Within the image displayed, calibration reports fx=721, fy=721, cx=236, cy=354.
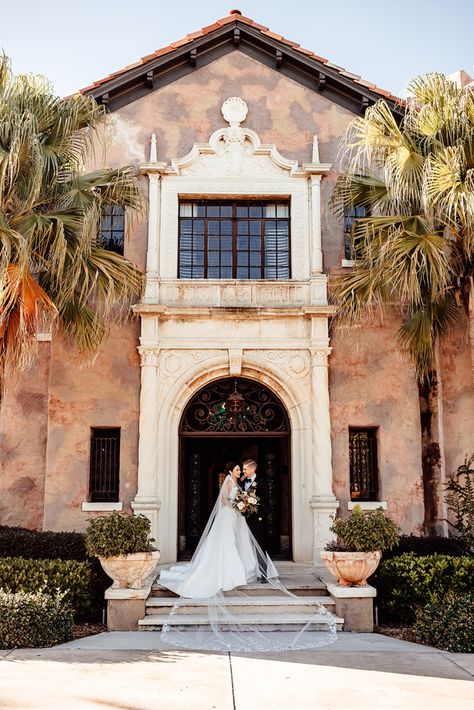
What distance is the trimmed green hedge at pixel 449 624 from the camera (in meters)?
9.08

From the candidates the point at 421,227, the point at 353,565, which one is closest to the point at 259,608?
the point at 353,565

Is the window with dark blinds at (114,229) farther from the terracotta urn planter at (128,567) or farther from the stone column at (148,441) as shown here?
the terracotta urn planter at (128,567)

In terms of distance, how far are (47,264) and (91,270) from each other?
788 millimetres

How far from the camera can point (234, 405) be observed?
14.7 meters

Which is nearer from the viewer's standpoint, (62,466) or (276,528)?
(62,466)

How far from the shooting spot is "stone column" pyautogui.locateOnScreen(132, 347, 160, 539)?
534 inches

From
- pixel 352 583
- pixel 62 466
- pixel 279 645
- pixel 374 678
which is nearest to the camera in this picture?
pixel 374 678

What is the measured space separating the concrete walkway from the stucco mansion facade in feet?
15.6

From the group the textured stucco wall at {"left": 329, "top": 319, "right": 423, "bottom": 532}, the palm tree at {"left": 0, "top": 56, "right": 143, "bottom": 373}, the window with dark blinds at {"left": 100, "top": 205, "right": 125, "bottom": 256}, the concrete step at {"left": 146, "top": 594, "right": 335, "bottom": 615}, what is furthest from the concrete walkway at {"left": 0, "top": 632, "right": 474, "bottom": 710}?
the window with dark blinds at {"left": 100, "top": 205, "right": 125, "bottom": 256}

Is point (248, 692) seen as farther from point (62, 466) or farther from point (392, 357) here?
point (392, 357)

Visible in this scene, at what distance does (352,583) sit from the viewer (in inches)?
429

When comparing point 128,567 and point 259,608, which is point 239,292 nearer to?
point 128,567

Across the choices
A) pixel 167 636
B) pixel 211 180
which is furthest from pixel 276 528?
pixel 211 180

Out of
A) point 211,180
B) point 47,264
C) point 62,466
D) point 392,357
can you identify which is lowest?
point 62,466
